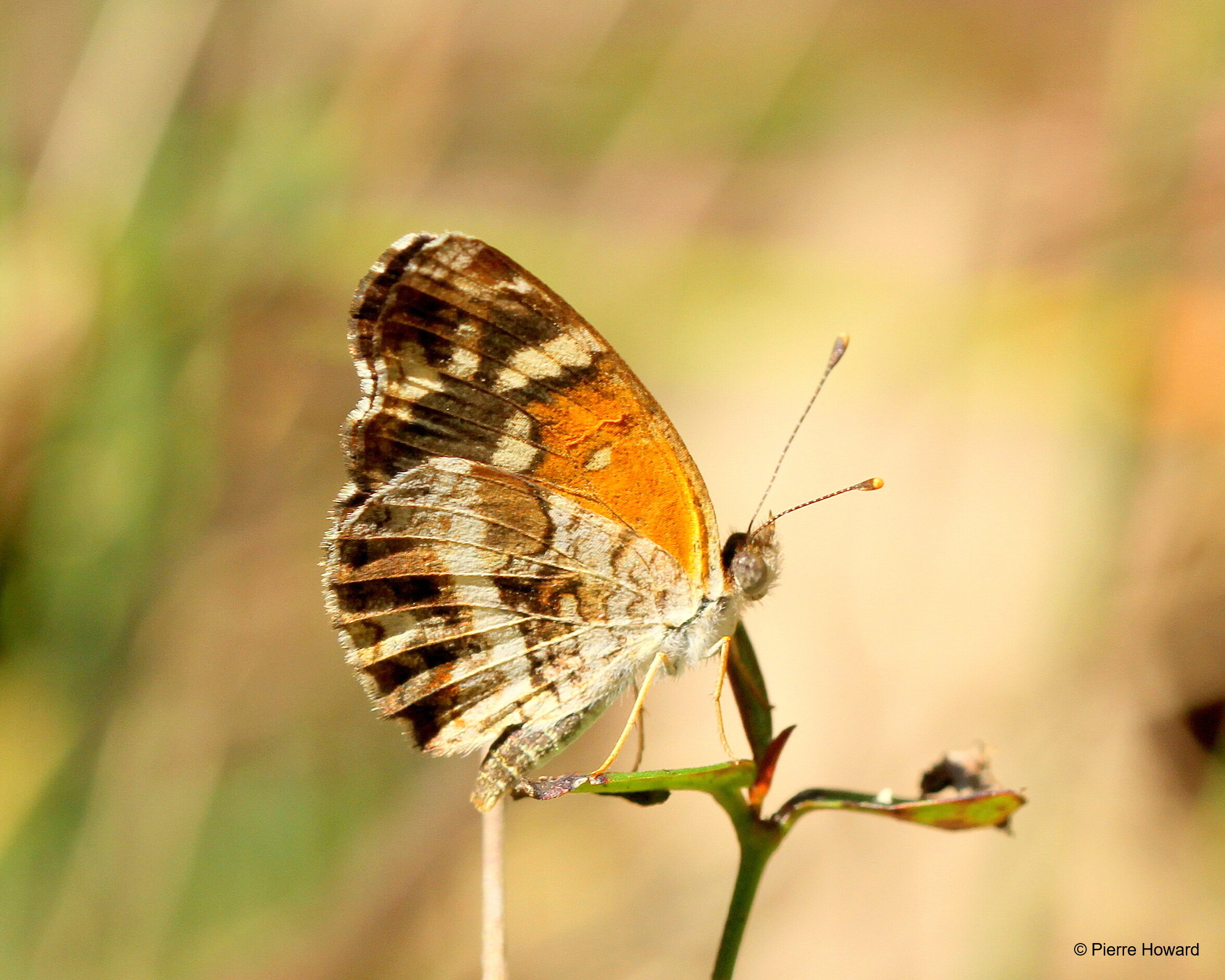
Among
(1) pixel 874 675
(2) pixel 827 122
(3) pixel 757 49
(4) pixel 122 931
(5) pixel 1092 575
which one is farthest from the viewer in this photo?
(2) pixel 827 122

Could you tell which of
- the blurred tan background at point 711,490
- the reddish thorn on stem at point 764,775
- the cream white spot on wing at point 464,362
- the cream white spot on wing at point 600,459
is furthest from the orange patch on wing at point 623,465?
the blurred tan background at point 711,490

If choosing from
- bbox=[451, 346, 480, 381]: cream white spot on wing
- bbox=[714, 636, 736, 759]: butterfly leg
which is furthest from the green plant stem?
bbox=[451, 346, 480, 381]: cream white spot on wing

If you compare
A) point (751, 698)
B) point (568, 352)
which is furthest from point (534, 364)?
point (751, 698)

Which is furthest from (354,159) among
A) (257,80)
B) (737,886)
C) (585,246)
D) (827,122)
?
(737,886)

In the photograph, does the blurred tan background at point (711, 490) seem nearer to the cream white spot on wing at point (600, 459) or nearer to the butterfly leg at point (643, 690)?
the butterfly leg at point (643, 690)

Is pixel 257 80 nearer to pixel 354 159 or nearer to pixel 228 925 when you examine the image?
pixel 354 159
